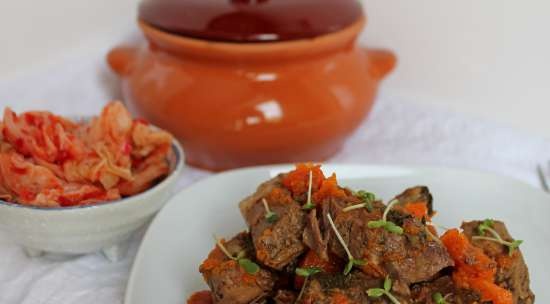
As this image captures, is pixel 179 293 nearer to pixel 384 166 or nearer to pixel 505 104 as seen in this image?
pixel 384 166

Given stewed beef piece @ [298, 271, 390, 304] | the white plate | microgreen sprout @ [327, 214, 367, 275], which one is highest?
microgreen sprout @ [327, 214, 367, 275]

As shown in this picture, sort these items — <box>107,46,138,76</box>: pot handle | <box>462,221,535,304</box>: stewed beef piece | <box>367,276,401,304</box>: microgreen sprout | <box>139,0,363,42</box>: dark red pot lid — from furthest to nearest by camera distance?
<box>107,46,138,76</box>: pot handle → <box>139,0,363,42</box>: dark red pot lid → <box>462,221,535,304</box>: stewed beef piece → <box>367,276,401,304</box>: microgreen sprout

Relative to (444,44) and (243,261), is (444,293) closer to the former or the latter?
(243,261)

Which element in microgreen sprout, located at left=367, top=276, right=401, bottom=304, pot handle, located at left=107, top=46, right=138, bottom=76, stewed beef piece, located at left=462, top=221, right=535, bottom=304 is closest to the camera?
microgreen sprout, located at left=367, top=276, right=401, bottom=304

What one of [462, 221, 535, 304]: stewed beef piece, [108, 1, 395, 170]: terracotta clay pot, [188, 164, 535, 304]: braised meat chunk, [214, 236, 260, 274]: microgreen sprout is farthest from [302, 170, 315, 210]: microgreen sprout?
[108, 1, 395, 170]: terracotta clay pot

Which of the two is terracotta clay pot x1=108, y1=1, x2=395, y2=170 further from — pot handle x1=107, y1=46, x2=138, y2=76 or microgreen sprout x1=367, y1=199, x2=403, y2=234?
microgreen sprout x1=367, y1=199, x2=403, y2=234

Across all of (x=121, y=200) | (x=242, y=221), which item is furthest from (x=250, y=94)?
(x=121, y=200)
